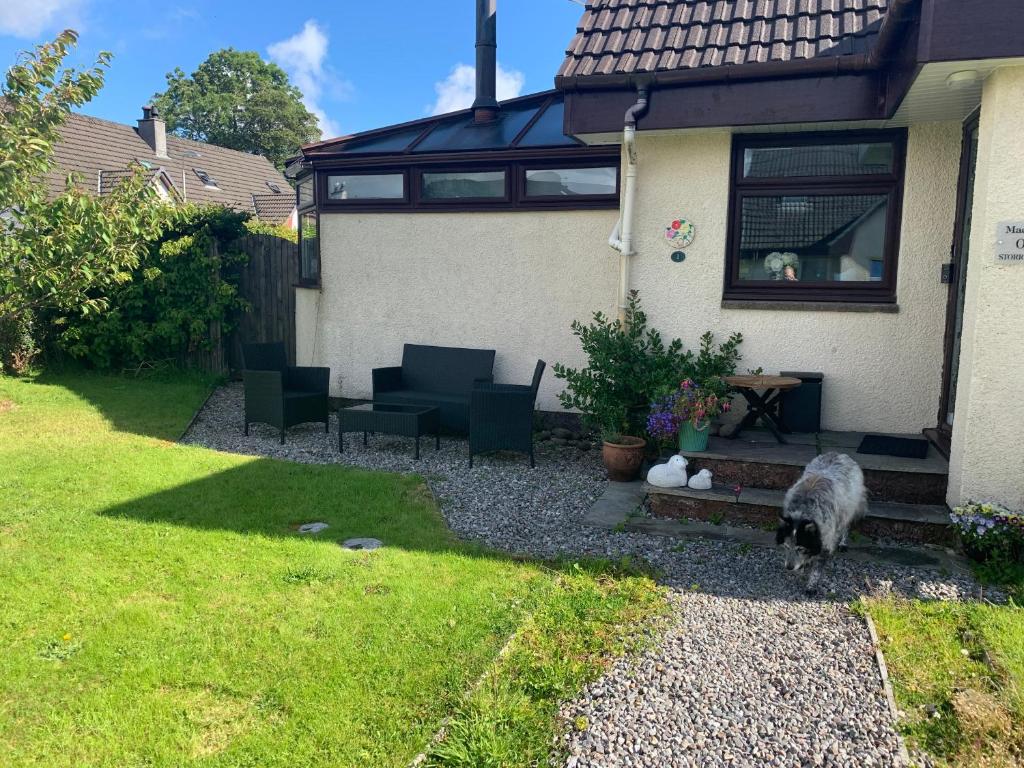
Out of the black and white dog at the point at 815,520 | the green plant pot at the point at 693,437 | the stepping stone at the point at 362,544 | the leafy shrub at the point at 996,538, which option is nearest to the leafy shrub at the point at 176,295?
the stepping stone at the point at 362,544

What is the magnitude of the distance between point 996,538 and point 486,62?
7.98 m

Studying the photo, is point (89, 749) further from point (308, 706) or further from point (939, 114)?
point (939, 114)

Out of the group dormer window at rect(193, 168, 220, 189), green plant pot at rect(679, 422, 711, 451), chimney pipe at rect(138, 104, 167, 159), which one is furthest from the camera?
dormer window at rect(193, 168, 220, 189)

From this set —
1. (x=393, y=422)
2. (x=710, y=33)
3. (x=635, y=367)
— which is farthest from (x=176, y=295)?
(x=710, y=33)

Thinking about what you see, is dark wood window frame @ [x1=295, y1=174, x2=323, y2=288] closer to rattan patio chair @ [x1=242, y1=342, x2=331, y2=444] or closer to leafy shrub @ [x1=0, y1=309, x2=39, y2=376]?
rattan patio chair @ [x1=242, y1=342, x2=331, y2=444]

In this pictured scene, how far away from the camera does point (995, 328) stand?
4.38 metres

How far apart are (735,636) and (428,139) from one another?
7.24 meters

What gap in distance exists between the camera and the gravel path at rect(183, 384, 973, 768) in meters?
2.68

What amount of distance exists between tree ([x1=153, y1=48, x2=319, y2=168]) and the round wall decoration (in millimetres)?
46421

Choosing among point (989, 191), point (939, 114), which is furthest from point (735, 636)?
point (939, 114)

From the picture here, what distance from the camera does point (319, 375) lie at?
8469mm

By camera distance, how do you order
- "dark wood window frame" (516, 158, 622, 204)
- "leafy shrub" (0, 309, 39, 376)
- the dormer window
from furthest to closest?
the dormer window → "leafy shrub" (0, 309, 39, 376) → "dark wood window frame" (516, 158, 622, 204)

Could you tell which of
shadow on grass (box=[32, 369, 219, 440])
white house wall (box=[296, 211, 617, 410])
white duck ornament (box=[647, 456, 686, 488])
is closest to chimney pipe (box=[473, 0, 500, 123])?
white house wall (box=[296, 211, 617, 410])

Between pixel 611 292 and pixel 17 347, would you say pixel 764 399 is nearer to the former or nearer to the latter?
pixel 611 292
